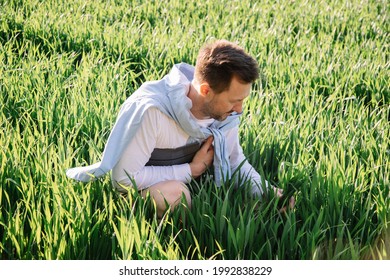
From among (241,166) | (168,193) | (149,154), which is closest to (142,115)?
(149,154)

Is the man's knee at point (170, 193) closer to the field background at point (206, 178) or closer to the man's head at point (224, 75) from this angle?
the field background at point (206, 178)

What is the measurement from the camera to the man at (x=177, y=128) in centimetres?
195

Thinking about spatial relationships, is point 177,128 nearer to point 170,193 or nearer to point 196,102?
point 196,102

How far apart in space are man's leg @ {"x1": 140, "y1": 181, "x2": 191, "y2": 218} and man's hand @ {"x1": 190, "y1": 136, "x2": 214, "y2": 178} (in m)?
0.15

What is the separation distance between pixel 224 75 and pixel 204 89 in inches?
3.4

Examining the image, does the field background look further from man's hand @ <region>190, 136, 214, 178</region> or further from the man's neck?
the man's neck

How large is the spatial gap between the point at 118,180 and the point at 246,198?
1.44 feet

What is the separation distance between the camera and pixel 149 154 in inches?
80.4

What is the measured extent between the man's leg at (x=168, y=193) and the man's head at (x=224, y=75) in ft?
0.95

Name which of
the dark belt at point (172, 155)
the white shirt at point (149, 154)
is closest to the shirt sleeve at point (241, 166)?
the white shirt at point (149, 154)

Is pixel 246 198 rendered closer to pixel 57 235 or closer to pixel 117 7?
pixel 57 235

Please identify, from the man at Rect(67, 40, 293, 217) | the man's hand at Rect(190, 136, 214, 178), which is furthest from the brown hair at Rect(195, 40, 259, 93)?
the man's hand at Rect(190, 136, 214, 178)

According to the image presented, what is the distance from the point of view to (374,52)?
4176 millimetres
